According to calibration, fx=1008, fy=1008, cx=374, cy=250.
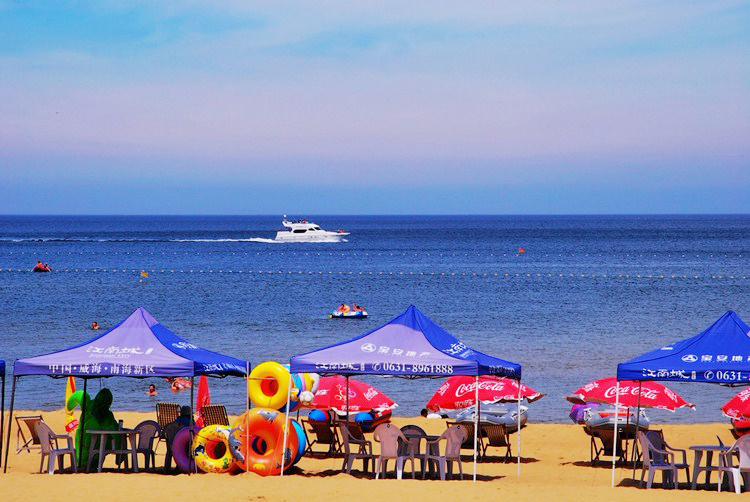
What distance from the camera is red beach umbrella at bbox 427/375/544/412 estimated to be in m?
16.1

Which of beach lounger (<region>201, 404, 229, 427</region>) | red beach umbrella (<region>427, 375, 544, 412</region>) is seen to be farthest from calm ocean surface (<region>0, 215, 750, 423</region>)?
beach lounger (<region>201, 404, 229, 427</region>)

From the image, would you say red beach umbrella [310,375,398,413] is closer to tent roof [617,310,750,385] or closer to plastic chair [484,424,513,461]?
plastic chair [484,424,513,461]

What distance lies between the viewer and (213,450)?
14250 millimetres

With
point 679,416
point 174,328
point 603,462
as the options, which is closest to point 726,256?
point 174,328

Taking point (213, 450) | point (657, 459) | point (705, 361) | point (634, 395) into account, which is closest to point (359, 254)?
point (634, 395)

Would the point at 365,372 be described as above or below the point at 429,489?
above

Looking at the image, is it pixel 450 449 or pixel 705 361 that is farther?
pixel 450 449

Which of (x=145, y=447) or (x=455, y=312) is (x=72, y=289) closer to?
(x=455, y=312)

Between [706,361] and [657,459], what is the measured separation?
5.36ft

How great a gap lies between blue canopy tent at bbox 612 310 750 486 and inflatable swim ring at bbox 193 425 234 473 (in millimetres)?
5291

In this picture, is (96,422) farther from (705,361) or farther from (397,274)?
(397,274)

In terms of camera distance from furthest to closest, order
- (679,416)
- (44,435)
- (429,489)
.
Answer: (679,416), (44,435), (429,489)

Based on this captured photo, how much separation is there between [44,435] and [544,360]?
20374 millimetres

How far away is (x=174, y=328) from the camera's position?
43.4 meters
